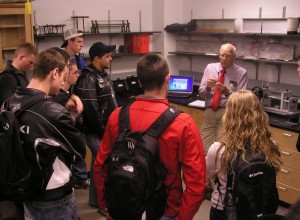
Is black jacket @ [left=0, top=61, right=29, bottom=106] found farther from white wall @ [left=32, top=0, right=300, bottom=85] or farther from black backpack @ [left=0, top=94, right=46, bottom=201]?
white wall @ [left=32, top=0, right=300, bottom=85]

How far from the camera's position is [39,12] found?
4.73m

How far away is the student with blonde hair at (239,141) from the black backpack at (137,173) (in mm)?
378

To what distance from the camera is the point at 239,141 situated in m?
1.83

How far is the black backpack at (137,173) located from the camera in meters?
1.55

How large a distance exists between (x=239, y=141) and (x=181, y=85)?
10.4 ft

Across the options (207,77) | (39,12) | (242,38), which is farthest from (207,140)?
(39,12)

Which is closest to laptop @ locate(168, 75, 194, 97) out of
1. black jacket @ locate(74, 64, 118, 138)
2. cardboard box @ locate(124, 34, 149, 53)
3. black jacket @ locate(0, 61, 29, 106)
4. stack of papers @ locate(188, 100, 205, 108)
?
stack of papers @ locate(188, 100, 205, 108)

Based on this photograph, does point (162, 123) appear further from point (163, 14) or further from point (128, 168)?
point (163, 14)

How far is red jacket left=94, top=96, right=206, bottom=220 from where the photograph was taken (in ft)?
5.34

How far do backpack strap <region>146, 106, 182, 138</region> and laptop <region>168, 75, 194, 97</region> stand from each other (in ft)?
10.7

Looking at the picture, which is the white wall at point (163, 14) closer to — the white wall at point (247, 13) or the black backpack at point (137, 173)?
the white wall at point (247, 13)

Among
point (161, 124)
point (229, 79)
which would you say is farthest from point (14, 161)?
point (229, 79)

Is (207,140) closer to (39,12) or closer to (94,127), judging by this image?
(94,127)

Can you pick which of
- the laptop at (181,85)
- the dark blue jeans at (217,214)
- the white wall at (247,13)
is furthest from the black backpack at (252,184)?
the laptop at (181,85)
